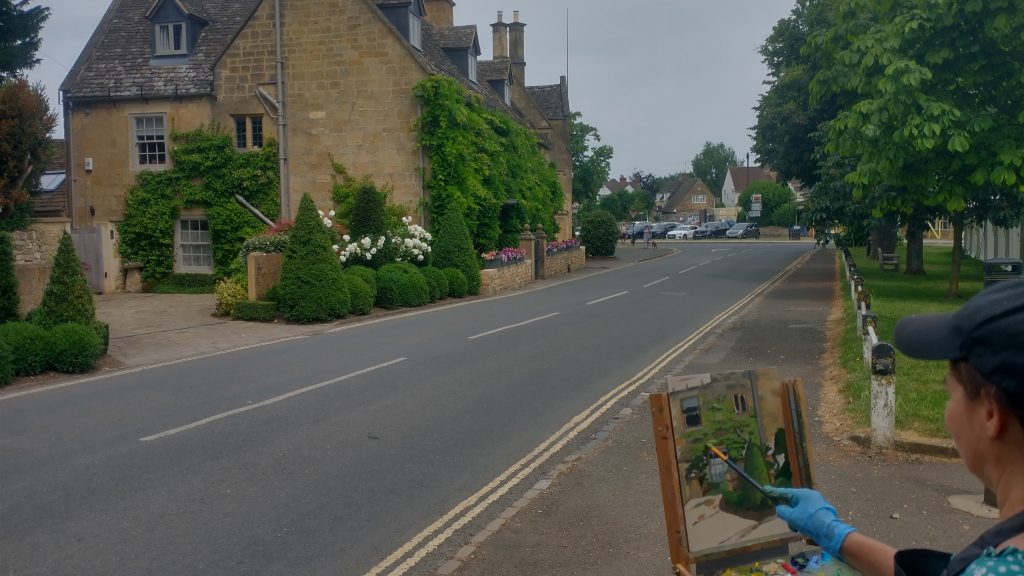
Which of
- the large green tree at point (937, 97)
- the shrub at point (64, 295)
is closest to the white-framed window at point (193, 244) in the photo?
the shrub at point (64, 295)

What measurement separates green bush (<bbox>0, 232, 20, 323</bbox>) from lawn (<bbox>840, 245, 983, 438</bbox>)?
12268 mm

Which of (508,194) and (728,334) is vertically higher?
(508,194)

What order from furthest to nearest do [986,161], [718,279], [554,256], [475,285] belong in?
[554,256] → [718,279] → [475,285] → [986,161]

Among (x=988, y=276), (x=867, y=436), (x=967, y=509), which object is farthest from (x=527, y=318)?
(x=967, y=509)

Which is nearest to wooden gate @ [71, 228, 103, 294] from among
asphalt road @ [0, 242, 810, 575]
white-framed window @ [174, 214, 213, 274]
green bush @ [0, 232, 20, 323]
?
white-framed window @ [174, 214, 213, 274]

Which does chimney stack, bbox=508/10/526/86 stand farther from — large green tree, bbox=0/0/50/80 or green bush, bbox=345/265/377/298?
green bush, bbox=345/265/377/298

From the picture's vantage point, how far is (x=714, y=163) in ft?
586

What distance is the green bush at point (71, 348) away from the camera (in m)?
13.4

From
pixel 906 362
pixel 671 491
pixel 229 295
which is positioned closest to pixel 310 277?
pixel 229 295

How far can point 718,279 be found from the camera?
32719 millimetres

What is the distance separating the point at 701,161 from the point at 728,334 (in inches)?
6609

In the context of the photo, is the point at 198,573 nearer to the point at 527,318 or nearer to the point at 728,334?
the point at 728,334

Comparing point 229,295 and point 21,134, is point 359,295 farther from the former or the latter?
point 21,134

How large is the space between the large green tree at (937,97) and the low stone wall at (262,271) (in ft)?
41.2
